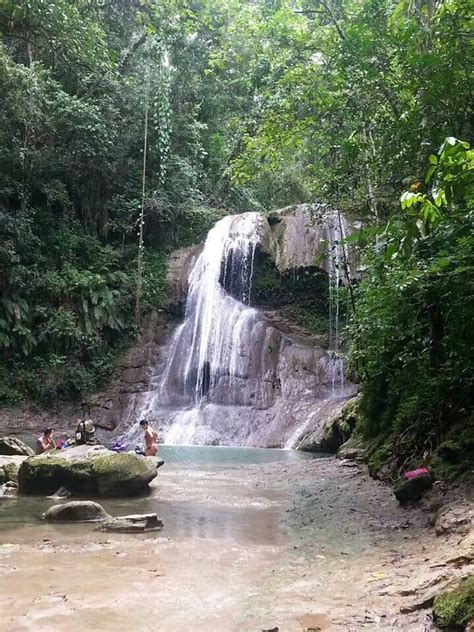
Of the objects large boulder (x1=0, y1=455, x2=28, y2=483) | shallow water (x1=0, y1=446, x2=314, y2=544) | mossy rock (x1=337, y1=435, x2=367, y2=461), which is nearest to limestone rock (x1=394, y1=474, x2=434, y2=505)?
shallow water (x1=0, y1=446, x2=314, y2=544)

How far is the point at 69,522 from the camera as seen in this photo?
19.5 feet

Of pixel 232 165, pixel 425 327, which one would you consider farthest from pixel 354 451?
pixel 232 165

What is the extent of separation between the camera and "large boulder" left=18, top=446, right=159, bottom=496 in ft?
25.0

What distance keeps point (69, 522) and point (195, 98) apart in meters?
25.1

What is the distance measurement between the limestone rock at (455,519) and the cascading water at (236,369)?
38.8 feet

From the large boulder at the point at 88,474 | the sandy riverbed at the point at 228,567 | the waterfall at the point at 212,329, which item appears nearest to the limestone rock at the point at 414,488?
the sandy riverbed at the point at 228,567

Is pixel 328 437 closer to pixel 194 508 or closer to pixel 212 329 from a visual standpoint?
pixel 212 329

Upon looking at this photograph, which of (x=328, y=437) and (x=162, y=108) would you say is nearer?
(x=328, y=437)

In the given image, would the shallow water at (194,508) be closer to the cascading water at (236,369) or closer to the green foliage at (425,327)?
the green foliage at (425,327)

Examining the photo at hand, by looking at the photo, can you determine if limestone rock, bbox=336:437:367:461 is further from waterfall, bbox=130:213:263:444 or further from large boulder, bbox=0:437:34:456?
waterfall, bbox=130:213:263:444

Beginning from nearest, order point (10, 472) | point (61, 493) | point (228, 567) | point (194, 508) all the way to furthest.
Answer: point (228, 567) → point (194, 508) → point (61, 493) → point (10, 472)

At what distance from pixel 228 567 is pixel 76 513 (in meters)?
2.32

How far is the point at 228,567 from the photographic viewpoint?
4.39 meters

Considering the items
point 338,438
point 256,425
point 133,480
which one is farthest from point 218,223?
point 133,480
